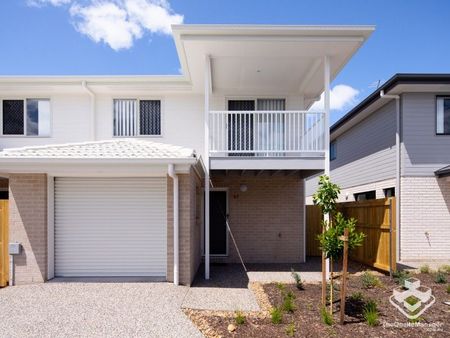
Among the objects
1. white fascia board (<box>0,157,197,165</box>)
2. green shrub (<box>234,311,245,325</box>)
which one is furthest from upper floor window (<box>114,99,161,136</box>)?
green shrub (<box>234,311,245,325</box>)

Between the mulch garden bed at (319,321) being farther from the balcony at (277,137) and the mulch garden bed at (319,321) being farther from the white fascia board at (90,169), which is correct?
the balcony at (277,137)

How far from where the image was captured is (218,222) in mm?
11750

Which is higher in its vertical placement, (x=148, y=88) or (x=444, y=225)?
(x=148, y=88)

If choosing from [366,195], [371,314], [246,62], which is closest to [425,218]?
[366,195]

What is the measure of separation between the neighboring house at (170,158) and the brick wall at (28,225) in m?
0.02

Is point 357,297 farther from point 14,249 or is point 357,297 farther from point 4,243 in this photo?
point 4,243

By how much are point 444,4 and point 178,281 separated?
36.4ft

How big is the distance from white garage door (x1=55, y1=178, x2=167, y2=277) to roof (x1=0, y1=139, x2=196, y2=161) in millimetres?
776

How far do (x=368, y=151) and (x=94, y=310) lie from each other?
40.0 feet

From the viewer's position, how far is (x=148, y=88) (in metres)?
11.6

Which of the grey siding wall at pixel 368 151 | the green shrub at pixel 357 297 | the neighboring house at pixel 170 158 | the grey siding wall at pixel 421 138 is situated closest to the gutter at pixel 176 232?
the neighboring house at pixel 170 158

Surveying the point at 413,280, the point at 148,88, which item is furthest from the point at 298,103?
the point at 413,280

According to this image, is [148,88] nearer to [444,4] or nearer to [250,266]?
[250,266]

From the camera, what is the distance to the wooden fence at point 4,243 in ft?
26.6
